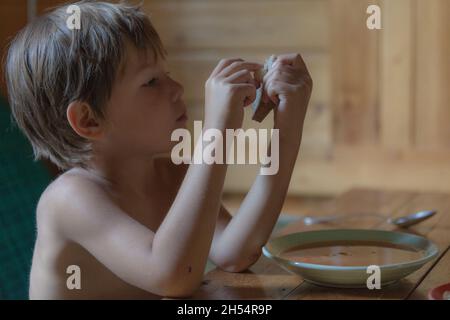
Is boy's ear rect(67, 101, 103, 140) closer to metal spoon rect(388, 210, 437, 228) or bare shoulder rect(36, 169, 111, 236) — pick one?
bare shoulder rect(36, 169, 111, 236)

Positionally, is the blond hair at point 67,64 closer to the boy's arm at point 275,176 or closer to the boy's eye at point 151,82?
the boy's eye at point 151,82

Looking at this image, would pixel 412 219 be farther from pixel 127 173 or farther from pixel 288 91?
pixel 127 173

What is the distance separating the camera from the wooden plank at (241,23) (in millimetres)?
2711

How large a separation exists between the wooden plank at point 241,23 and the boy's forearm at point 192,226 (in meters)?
1.92

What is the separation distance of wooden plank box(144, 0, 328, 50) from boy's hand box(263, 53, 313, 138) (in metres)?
1.73

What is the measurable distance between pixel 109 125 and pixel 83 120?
4cm

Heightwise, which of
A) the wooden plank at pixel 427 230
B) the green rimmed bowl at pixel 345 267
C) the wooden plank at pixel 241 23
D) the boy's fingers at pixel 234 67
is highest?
the wooden plank at pixel 241 23

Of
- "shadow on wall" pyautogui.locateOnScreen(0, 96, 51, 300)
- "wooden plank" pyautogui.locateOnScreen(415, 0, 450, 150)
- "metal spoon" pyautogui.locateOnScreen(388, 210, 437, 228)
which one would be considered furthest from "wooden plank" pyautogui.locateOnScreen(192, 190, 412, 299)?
"wooden plank" pyautogui.locateOnScreen(415, 0, 450, 150)

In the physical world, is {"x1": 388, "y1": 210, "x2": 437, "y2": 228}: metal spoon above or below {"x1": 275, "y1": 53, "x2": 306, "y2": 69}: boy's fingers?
below

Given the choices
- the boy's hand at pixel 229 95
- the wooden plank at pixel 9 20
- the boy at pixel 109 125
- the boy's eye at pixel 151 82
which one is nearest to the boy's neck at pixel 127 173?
the boy at pixel 109 125

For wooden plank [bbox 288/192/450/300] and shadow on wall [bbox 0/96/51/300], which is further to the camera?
shadow on wall [bbox 0/96/51/300]

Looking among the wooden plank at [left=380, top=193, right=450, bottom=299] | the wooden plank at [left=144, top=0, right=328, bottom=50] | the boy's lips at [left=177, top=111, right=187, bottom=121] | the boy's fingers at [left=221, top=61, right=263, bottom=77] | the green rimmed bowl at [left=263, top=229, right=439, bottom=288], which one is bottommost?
the wooden plank at [left=380, top=193, right=450, bottom=299]

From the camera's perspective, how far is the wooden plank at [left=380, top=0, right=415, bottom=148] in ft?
8.35

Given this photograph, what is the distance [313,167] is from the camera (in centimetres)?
275
